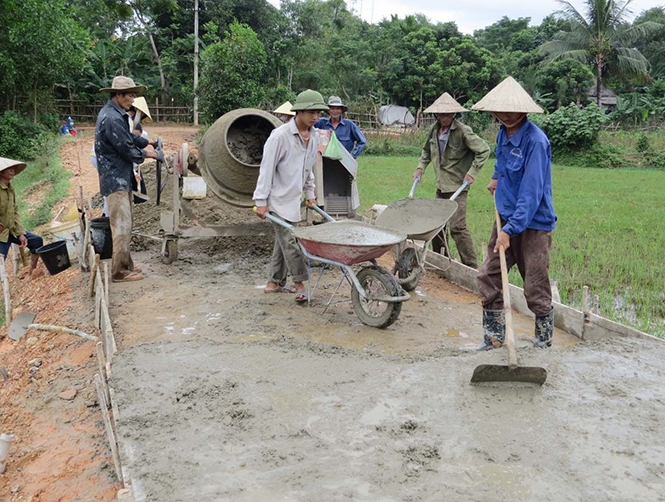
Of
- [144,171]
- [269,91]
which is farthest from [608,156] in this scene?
[144,171]

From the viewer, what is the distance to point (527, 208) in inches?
142

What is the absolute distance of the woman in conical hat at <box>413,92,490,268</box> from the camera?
5.71m

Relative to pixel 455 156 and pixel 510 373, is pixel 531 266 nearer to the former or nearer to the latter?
pixel 510 373

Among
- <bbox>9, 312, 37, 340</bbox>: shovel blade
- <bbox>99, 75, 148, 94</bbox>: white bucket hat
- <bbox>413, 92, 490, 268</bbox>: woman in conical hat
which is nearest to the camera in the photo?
<bbox>9, 312, 37, 340</bbox>: shovel blade

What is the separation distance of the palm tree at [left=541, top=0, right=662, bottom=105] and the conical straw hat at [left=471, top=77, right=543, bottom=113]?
24.3m

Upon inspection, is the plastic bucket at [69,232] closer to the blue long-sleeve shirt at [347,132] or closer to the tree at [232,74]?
the blue long-sleeve shirt at [347,132]

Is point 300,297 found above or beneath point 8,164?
beneath

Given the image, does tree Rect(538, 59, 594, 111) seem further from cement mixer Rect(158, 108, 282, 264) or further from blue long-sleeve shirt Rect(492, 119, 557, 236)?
blue long-sleeve shirt Rect(492, 119, 557, 236)

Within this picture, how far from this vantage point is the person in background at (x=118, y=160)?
5.45m

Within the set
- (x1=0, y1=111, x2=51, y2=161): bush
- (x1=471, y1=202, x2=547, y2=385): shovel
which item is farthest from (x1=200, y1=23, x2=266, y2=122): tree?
(x1=471, y1=202, x2=547, y2=385): shovel

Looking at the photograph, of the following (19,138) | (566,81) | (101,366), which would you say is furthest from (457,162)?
(566,81)

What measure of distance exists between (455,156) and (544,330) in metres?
2.50

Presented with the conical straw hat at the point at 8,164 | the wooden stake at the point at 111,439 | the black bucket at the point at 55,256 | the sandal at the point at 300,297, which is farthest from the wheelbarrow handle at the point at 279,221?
the black bucket at the point at 55,256

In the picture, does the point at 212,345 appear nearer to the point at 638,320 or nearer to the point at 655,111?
the point at 638,320
